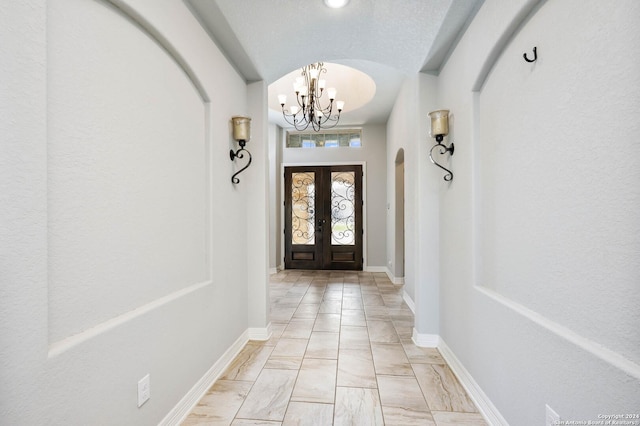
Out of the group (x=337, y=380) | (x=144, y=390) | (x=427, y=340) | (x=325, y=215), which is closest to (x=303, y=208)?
(x=325, y=215)

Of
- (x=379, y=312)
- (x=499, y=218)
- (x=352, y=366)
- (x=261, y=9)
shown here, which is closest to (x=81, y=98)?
(x=261, y=9)

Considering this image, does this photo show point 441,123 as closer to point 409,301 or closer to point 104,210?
point 104,210

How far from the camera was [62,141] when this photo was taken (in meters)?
1.06

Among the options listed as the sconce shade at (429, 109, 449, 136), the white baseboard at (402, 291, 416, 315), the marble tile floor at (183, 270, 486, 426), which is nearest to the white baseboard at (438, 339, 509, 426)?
A: the marble tile floor at (183, 270, 486, 426)

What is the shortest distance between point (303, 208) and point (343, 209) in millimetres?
831

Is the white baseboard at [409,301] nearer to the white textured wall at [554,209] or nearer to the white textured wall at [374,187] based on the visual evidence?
the white textured wall at [554,209]

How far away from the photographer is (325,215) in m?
6.38

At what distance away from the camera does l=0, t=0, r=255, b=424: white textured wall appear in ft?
2.91

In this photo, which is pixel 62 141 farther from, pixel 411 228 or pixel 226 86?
pixel 411 228

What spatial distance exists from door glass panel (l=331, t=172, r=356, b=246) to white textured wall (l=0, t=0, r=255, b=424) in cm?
437

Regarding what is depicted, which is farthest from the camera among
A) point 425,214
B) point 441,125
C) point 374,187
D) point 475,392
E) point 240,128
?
point 374,187

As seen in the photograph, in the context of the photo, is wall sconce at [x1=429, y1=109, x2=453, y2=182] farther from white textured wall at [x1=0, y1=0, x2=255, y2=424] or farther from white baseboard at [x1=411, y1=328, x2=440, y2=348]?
white textured wall at [x1=0, y1=0, x2=255, y2=424]

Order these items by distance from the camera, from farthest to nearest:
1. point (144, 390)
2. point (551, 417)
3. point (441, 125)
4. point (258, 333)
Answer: point (258, 333)
point (441, 125)
point (144, 390)
point (551, 417)

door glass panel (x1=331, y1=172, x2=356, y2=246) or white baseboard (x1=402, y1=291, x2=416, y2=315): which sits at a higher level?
door glass panel (x1=331, y1=172, x2=356, y2=246)
